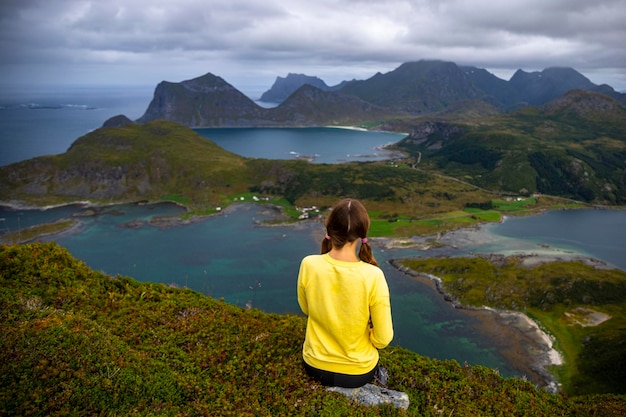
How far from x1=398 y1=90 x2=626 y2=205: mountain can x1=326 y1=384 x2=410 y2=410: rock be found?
447 ft

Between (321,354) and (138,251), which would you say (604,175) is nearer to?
(138,251)

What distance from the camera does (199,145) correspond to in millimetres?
150000

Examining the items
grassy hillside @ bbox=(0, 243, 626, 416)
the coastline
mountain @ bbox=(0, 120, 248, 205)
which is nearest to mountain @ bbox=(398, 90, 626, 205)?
the coastline

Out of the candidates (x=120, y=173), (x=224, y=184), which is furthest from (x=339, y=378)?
(x=120, y=173)

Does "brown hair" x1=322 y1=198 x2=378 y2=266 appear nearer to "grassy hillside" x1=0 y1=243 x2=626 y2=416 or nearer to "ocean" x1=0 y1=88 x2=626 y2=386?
"grassy hillside" x1=0 y1=243 x2=626 y2=416

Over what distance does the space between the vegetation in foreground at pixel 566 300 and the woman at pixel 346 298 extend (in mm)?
44378

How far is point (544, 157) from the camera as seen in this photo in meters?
143

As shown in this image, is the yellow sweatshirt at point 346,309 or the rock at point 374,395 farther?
the rock at point 374,395

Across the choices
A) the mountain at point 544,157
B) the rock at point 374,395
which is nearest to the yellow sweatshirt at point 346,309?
the rock at point 374,395

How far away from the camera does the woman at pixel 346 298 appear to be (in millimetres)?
5727

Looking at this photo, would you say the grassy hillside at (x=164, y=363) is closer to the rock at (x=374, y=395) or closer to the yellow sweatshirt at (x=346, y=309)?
the rock at (x=374, y=395)

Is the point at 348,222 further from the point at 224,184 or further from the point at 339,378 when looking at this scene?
the point at 224,184

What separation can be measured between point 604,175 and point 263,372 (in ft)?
542

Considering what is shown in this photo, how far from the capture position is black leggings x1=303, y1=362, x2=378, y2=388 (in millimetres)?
7008
